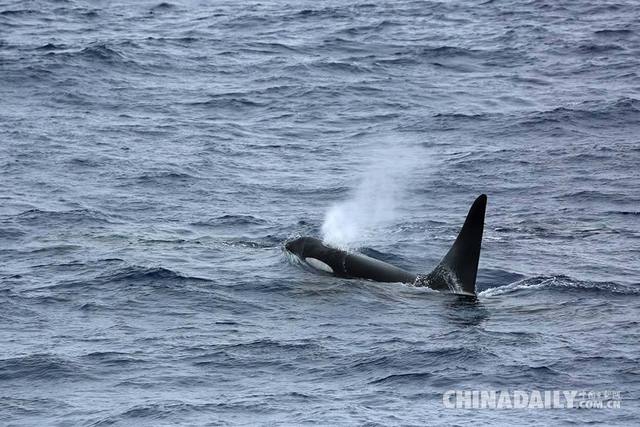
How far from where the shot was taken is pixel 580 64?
5016 centimetres

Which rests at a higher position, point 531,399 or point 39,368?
point 531,399

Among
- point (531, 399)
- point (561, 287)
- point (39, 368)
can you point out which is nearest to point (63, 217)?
point (39, 368)

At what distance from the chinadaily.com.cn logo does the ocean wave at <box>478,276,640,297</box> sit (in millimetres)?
5828

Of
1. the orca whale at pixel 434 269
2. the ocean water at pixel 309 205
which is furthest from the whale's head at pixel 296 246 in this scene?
the ocean water at pixel 309 205

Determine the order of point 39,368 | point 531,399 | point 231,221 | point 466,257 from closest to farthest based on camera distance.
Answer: point 531,399, point 39,368, point 466,257, point 231,221

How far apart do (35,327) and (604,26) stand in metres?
36.8

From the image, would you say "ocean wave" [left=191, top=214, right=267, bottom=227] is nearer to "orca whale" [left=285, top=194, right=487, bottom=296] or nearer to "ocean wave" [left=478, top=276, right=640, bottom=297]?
"orca whale" [left=285, top=194, right=487, bottom=296]

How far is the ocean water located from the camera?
73.9 feet

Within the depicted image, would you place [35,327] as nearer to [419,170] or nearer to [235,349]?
[235,349]

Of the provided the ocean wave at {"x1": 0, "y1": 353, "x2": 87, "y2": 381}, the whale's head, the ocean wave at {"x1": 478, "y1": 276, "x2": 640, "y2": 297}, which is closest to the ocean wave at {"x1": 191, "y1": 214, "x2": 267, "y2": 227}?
the whale's head

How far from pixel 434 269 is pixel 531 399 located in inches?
275

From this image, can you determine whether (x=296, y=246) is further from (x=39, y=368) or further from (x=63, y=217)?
(x=39, y=368)

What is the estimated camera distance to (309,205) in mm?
35062

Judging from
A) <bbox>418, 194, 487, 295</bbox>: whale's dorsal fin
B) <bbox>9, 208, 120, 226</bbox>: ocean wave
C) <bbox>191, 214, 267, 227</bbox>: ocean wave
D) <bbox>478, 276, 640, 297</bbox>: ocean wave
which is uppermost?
<bbox>418, 194, 487, 295</bbox>: whale's dorsal fin
